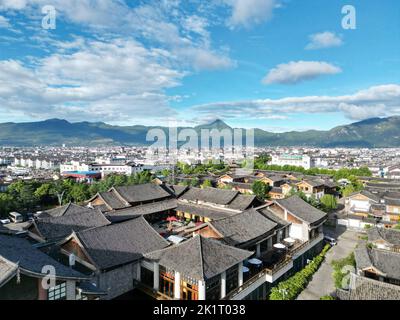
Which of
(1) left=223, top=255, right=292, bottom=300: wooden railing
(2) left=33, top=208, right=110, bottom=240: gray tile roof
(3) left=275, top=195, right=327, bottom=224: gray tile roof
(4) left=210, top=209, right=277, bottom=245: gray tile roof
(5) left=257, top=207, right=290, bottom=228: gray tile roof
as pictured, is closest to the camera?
(1) left=223, top=255, right=292, bottom=300: wooden railing

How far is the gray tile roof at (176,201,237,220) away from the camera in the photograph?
23.9m

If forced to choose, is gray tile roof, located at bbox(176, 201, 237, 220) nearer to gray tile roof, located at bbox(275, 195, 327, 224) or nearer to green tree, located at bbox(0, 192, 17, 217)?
gray tile roof, located at bbox(275, 195, 327, 224)

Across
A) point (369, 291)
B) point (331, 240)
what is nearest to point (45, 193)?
point (331, 240)

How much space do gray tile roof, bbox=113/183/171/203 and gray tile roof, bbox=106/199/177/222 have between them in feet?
2.26

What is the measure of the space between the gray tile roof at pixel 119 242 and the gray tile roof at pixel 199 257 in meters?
1.18

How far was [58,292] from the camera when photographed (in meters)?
8.84

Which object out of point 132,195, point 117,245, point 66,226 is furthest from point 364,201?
point 66,226

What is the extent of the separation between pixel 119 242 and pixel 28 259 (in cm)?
528

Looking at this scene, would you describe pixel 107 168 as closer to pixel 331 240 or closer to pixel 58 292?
pixel 331 240

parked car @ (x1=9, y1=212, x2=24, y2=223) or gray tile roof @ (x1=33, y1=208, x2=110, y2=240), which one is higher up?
gray tile roof @ (x1=33, y1=208, x2=110, y2=240)

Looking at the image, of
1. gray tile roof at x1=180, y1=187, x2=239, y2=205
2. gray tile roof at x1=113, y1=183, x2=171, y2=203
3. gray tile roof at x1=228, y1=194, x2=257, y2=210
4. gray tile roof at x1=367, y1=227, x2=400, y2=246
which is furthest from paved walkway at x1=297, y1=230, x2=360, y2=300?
gray tile roof at x1=113, y1=183, x2=171, y2=203

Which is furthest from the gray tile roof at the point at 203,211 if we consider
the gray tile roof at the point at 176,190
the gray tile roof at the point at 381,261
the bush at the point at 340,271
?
the gray tile roof at the point at 381,261

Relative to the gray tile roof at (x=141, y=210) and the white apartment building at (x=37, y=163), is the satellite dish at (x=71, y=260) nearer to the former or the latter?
the gray tile roof at (x=141, y=210)
